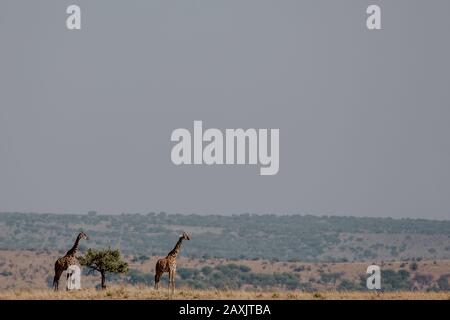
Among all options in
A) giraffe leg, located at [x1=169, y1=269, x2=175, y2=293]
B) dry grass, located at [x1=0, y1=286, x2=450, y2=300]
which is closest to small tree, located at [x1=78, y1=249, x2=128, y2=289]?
giraffe leg, located at [x1=169, y1=269, x2=175, y2=293]

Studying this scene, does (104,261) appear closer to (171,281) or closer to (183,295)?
(171,281)

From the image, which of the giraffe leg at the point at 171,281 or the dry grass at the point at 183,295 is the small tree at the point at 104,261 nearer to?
the giraffe leg at the point at 171,281

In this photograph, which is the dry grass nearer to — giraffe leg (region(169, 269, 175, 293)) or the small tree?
giraffe leg (region(169, 269, 175, 293))

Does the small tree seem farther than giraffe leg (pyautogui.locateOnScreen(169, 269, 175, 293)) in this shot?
Yes

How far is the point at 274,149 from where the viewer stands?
287 ft

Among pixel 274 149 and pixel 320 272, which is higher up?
pixel 274 149

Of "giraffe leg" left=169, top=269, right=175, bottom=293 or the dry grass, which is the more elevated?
"giraffe leg" left=169, top=269, right=175, bottom=293

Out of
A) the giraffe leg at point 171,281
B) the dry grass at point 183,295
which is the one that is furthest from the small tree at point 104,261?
the dry grass at point 183,295

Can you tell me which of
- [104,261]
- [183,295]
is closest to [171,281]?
[183,295]

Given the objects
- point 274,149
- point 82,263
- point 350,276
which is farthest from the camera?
point 350,276

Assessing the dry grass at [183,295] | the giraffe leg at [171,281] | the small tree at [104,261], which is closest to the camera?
the dry grass at [183,295]
